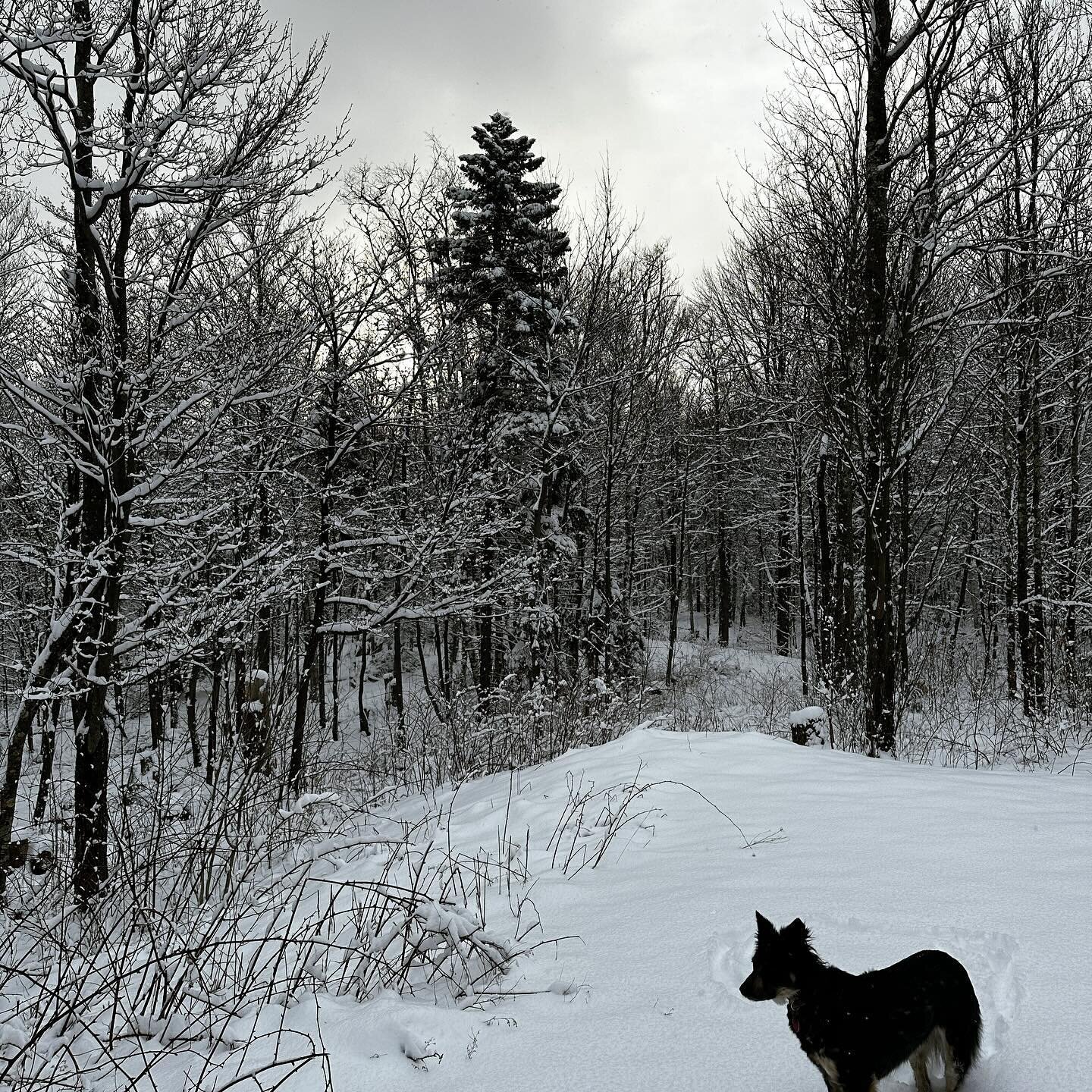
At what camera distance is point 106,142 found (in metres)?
6.30

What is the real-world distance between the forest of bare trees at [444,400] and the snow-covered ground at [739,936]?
1801 mm

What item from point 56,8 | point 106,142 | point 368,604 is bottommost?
point 368,604

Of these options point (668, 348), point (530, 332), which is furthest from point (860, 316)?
point (668, 348)

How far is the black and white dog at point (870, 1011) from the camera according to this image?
1571mm

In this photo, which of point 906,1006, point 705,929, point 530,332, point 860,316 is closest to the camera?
point 906,1006

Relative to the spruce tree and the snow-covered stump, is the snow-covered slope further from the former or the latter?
the spruce tree

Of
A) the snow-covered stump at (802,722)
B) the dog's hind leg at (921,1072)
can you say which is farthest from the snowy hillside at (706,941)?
the snow-covered stump at (802,722)

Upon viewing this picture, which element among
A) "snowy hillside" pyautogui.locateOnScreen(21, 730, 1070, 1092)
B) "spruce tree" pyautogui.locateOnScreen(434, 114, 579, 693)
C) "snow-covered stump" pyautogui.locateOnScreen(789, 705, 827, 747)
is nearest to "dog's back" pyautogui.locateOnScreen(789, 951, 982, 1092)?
"snowy hillside" pyautogui.locateOnScreen(21, 730, 1070, 1092)

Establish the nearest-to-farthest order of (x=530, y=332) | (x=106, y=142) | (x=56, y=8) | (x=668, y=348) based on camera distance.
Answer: (x=56, y=8) < (x=106, y=142) < (x=530, y=332) < (x=668, y=348)

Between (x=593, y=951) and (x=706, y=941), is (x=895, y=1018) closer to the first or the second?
(x=706, y=941)

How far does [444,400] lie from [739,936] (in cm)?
1279

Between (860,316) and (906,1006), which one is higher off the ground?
(860,316)

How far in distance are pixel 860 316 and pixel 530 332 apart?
328 inches

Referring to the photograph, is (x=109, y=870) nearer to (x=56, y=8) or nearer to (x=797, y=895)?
(x=797, y=895)
